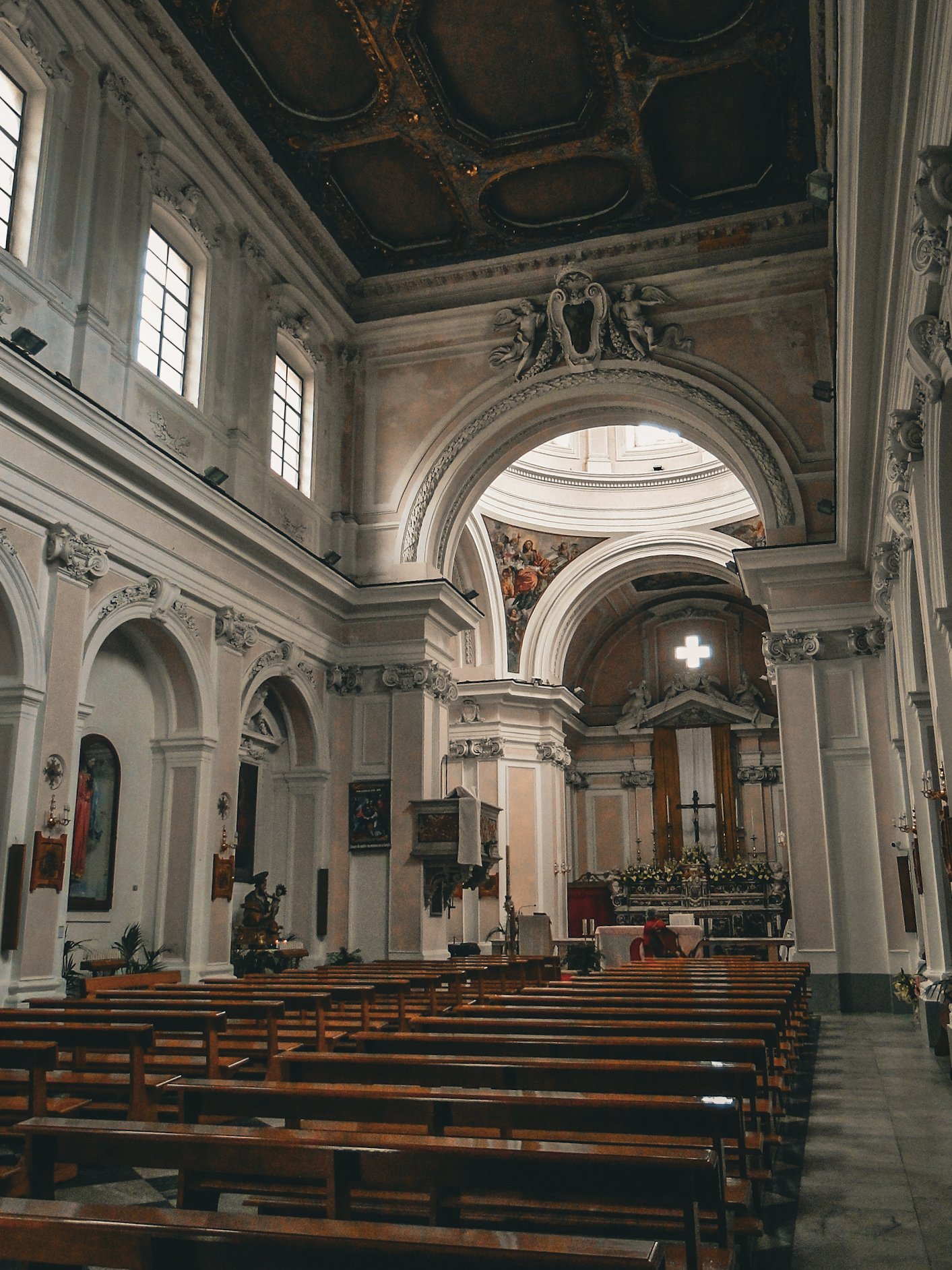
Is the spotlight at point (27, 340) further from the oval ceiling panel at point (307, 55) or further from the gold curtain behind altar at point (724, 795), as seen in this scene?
the gold curtain behind altar at point (724, 795)

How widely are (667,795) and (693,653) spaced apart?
3.71 metres

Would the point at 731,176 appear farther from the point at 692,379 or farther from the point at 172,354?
the point at 172,354

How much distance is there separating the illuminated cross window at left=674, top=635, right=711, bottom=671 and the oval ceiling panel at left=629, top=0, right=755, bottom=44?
17.4 meters

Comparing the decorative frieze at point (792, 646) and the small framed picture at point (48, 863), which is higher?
the decorative frieze at point (792, 646)

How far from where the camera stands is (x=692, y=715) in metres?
26.5

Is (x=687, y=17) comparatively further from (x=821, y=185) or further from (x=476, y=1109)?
(x=476, y=1109)

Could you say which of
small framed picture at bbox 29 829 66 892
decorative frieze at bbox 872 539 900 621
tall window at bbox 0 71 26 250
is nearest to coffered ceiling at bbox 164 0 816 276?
tall window at bbox 0 71 26 250

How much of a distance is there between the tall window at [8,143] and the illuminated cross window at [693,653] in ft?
67.4

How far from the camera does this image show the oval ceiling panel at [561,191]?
1345 cm

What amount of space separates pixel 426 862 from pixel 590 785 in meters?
13.3

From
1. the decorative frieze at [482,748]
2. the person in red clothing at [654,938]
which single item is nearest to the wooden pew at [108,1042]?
the person in red clothing at [654,938]

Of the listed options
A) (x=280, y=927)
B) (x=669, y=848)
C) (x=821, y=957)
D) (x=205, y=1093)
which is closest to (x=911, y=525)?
(x=821, y=957)

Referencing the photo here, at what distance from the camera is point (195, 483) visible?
10984mm

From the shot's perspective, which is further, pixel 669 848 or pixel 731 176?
pixel 669 848
